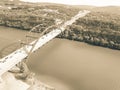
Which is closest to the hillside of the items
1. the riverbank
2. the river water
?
the riverbank

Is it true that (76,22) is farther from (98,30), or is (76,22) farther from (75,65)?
(75,65)

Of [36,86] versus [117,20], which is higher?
[117,20]

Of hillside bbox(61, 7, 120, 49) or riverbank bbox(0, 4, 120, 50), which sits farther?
riverbank bbox(0, 4, 120, 50)

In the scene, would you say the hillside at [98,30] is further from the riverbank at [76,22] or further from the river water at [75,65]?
the river water at [75,65]

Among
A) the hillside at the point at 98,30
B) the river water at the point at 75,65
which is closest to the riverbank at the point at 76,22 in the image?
the hillside at the point at 98,30

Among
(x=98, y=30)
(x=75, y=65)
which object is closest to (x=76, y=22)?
(x=98, y=30)

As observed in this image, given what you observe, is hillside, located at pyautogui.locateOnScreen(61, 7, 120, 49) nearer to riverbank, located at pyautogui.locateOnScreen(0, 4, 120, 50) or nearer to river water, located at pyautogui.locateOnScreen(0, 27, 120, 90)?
riverbank, located at pyautogui.locateOnScreen(0, 4, 120, 50)

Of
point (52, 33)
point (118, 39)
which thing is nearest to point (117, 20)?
point (118, 39)

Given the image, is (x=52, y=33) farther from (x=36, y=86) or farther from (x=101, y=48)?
(x=36, y=86)
